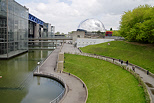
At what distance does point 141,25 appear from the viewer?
98.2 ft

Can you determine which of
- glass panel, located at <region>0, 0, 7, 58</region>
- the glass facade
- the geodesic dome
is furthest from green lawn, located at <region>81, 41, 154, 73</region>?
the geodesic dome

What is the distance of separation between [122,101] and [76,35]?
172 feet

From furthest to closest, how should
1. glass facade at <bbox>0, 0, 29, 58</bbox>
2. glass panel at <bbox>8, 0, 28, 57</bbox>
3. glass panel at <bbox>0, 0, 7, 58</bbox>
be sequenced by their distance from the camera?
1. glass panel at <bbox>8, 0, 28, 57</bbox>
2. glass panel at <bbox>0, 0, 7, 58</bbox>
3. glass facade at <bbox>0, 0, 29, 58</bbox>

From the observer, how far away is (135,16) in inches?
1347

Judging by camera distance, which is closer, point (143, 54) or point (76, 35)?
point (143, 54)

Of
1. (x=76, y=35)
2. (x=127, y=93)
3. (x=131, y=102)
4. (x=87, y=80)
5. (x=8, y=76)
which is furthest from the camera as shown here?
(x=76, y=35)

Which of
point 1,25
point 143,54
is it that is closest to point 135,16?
point 143,54

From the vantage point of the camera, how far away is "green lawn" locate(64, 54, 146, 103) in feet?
43.8

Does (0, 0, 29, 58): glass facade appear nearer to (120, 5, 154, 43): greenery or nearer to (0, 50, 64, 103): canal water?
(0, 50, 64, 103): canal water

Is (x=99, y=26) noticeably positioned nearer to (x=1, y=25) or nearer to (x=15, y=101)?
(x=1, y=25)

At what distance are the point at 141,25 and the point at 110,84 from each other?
1860cm

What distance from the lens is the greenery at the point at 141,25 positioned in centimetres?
2838

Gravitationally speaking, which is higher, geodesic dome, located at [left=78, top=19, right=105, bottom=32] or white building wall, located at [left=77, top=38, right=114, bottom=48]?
geodesic dome, located at [left=78, top=19, right=105, bottom=32]

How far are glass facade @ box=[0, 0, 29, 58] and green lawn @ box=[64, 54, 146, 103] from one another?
780 inches
